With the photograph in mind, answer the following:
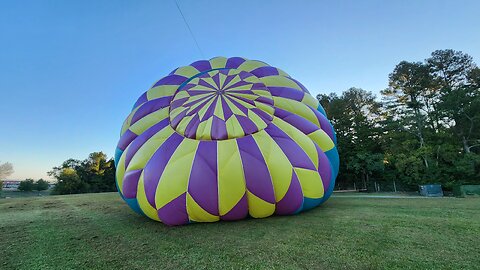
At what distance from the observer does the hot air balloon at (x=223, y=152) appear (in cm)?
423

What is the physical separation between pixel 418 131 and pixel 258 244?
21.3 m

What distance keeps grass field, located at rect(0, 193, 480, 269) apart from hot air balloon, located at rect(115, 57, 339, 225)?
38cm

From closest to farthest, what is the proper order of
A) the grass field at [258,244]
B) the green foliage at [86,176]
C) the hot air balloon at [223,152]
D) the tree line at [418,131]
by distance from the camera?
the grass field at [258,244] < the hot air balloon at [223,152] < the tree line at [418,131] < the green foliage at [86,176]

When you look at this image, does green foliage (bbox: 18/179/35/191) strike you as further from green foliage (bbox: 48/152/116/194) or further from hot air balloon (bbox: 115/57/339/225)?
hot air balloon (bbox: 115/57/339/225)

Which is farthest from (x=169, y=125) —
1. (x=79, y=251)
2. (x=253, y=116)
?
(x=79, y=251)

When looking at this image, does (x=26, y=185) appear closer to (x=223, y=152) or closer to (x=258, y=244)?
(x=223, y=152)

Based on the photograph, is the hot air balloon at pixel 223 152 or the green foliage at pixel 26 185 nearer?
the hot air balloon at pixel 223 152

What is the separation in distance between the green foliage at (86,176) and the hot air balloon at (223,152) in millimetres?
30319

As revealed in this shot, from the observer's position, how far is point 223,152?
4449mm

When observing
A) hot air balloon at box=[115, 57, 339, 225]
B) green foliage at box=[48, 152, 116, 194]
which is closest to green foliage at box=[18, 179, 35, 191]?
green foliage at box=[48, 152, 116, 194]

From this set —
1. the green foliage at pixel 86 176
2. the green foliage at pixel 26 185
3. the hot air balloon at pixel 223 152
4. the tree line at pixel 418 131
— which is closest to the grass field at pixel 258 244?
the hot air balloon at pixel 223 152

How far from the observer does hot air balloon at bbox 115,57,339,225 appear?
167 inches

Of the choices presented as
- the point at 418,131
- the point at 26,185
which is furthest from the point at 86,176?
the point at 418,131

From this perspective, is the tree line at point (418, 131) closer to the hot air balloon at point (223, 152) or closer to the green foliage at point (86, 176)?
the hot air balloon at point (223, 152)
